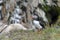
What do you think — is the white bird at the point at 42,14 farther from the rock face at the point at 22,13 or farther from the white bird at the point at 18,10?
the white bird at the point at 18,10

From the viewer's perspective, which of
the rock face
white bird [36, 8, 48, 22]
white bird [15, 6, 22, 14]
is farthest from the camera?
white bird [36, 8, 48, 22]

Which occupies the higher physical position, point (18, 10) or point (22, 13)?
point (18, 10)

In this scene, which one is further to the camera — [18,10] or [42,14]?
[42,14]

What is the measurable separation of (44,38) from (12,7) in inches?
182

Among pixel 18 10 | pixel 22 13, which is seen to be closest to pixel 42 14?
pixel 22 13

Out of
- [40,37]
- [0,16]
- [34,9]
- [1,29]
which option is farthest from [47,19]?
[40,37]

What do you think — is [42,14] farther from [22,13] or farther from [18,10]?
[18,10]

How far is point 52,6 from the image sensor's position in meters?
15.8

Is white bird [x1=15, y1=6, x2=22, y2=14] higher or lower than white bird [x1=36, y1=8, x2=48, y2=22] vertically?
higher

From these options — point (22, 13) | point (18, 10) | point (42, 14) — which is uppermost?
point (18, 10)

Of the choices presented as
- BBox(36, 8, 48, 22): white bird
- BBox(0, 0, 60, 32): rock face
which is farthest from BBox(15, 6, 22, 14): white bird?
BBox(36, 8, 48, 22): white bird

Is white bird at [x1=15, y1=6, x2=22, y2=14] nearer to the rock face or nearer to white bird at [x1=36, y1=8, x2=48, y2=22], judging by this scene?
the rock face

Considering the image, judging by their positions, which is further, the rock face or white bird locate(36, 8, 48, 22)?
white bird locate(36, 8, 48, 22)

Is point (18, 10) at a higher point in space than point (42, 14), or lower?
higher
